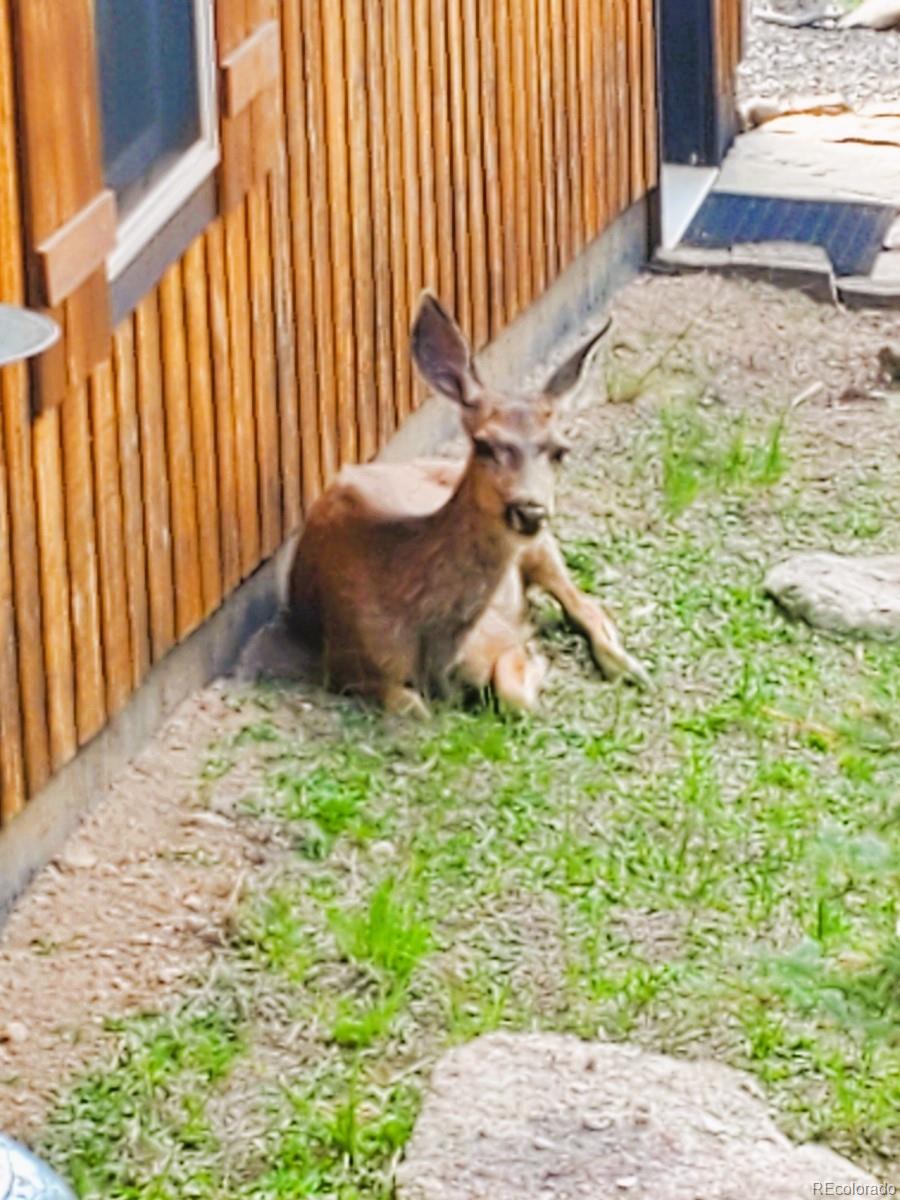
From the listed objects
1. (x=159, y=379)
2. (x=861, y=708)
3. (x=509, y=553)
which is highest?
(x=159, y=379)

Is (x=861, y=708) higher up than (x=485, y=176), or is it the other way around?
(x=485, y=176)

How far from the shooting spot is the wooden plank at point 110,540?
657 centimetres

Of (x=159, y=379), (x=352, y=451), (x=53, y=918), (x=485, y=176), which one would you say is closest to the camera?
(x=53, y=918)

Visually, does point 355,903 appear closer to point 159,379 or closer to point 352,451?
point 159,379

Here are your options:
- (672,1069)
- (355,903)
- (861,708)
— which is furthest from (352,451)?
(672,1069)

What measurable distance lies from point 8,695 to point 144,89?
1634mm

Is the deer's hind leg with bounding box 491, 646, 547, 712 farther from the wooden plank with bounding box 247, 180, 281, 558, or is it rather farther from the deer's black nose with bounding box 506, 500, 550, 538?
the wooden plank with bounding box 247, 180, 281, 558

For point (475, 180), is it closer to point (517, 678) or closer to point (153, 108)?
point (517, 678)

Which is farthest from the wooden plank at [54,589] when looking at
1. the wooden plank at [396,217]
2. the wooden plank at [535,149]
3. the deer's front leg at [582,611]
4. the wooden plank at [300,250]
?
the wooden plank at [535,149]

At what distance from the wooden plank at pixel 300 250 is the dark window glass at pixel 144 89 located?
650 mm

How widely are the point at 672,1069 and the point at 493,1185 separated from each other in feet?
1.94

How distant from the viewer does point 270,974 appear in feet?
20.1

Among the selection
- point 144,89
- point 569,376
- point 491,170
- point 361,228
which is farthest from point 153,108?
point 491,170

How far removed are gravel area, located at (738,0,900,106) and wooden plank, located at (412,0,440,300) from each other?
6197 mm
